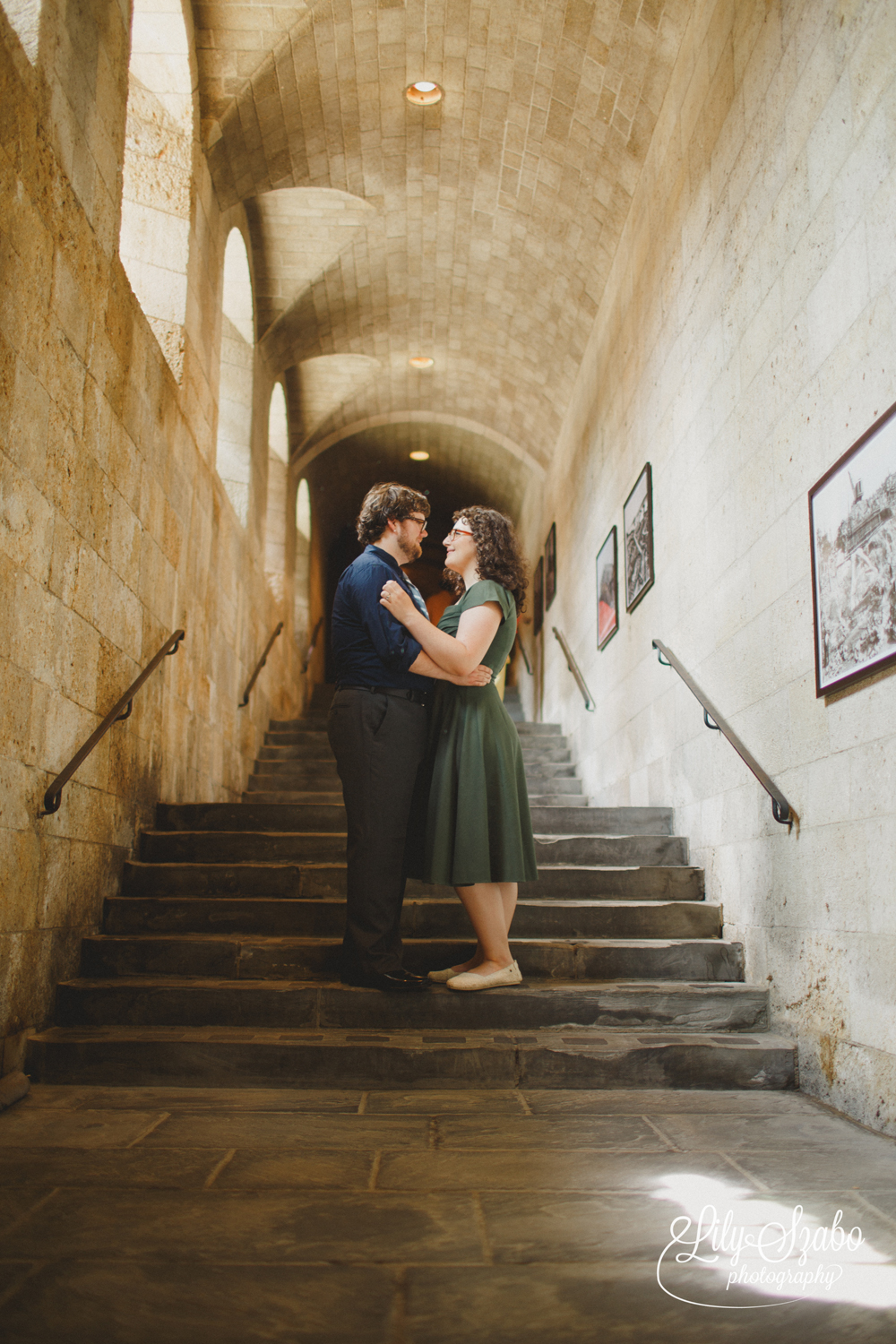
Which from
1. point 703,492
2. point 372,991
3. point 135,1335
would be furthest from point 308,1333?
point 703,492

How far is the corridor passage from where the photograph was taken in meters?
1.22

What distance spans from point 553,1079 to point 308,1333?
1.45m

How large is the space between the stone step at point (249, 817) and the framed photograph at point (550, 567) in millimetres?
4621

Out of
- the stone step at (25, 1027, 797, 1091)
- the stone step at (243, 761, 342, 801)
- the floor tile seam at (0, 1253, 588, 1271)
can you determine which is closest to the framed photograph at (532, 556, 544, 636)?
the stone step at (243, 761, 342, 801)

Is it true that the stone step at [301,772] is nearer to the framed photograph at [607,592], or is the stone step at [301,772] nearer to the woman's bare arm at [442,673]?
the framed photograph at [607,592]

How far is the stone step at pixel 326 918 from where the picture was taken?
3.35 metres

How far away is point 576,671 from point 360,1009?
434 centimetres

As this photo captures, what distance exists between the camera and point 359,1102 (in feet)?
7.60

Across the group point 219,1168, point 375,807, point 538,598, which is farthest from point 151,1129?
point 538,598

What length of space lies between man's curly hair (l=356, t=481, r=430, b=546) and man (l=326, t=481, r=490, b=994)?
0.42 ft

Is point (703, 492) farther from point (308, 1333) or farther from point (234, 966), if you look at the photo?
point (308, 1333)

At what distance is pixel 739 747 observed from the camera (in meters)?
3.07

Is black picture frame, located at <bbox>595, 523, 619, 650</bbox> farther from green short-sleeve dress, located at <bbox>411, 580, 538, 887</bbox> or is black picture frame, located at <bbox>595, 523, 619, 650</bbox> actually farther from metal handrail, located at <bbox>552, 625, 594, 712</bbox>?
green short-sleeve dress, located at <bbox>411, 580, 538, 887</bbox>

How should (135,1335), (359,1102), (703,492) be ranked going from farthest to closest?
1. (703,492)
2. (359,1102)
3. (135,1335)
